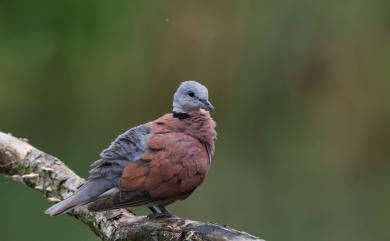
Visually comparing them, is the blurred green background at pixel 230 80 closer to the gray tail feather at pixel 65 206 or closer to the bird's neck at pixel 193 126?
the bird's neck at pixel 193 126

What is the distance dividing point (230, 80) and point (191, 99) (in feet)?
14.3

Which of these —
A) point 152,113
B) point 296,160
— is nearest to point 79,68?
point 152,113

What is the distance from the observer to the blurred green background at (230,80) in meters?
7.95

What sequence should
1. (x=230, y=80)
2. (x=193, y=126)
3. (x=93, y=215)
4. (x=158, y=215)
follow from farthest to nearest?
1. (x=230, y=80)
2. (x=193, y=126)
3. (x=93, y=215)
4. (x=158, y=215)

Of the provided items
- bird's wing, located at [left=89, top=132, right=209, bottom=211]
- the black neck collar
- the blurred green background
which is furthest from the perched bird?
the blurred green background

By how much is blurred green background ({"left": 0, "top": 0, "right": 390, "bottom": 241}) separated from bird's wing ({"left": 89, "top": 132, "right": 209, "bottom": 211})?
3496mm

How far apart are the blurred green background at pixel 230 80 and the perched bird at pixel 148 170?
11.3 ft

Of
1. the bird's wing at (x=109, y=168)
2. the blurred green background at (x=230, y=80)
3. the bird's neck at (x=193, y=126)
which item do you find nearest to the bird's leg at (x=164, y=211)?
the bird's wing at (x=109, y=168)

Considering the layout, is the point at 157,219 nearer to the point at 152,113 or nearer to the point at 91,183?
the point at 91,183

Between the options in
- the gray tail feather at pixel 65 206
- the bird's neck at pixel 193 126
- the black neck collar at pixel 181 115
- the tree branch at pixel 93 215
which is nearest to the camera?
the tree branch at pixel 93 215

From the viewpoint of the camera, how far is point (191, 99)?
423 cm

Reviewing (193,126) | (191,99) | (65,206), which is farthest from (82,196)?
(191,99)

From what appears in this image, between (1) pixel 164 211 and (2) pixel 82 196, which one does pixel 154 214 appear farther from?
(2) pixel 82 196

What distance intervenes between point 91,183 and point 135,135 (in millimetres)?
334
